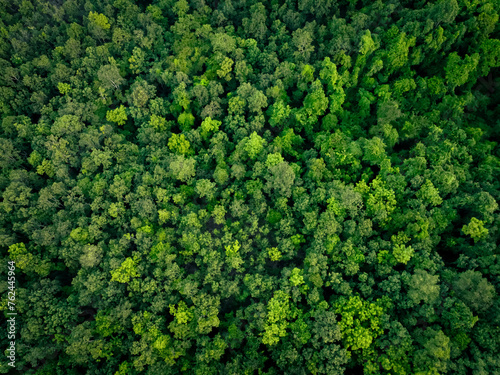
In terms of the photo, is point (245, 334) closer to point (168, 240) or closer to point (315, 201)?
point (168, 240)

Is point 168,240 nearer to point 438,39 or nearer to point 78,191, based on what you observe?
point 78,191

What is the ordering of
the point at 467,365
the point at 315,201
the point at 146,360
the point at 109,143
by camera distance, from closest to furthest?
the point at 467,365 < the point at 146,360 < the point at 315,201 < the point at 109,143

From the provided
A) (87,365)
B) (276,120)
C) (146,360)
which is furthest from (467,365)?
(87,365)

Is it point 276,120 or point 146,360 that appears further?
point 276,120

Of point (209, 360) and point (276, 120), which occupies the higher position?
point (276, 120)

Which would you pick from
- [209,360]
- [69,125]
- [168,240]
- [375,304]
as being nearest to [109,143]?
[69,125]

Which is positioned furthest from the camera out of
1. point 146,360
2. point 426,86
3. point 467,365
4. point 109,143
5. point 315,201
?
point 426,86

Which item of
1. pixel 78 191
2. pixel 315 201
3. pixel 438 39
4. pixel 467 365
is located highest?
pixel 438 39
